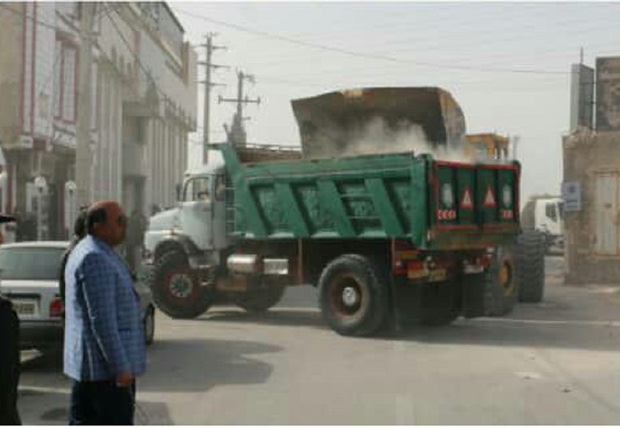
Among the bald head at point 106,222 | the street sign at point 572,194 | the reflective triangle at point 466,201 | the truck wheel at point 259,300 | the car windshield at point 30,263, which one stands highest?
the street sign at point 572,194

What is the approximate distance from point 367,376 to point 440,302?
481cm

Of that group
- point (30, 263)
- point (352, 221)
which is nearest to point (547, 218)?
point (352, 221)

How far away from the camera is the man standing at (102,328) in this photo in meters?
4.68

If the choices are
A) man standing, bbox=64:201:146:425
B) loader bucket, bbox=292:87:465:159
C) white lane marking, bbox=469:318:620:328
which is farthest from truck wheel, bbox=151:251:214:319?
man standing, bbox=64:201:146:425

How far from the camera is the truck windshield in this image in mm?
15524

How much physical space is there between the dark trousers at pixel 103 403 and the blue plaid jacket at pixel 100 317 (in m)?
Result: 0.06

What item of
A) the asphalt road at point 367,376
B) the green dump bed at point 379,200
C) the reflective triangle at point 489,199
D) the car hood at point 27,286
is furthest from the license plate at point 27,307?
the reflective triangle at point 489,199

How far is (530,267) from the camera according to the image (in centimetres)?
1784

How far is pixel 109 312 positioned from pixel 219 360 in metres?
6.07

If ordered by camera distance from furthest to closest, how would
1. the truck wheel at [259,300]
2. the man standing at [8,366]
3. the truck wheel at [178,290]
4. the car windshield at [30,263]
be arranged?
1. the truck wheel at [259,300]
2. the truck wheel at [178,290]
3. the car windshield at [30,263]
4. the man standing at [8,366]

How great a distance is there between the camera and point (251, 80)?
2491 inches

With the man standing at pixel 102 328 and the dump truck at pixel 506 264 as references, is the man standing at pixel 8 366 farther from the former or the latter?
the dump truck at pixel 506 264

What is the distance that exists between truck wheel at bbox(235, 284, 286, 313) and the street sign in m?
9.21

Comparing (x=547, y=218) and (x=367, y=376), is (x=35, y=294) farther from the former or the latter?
(x=547, y=218)
